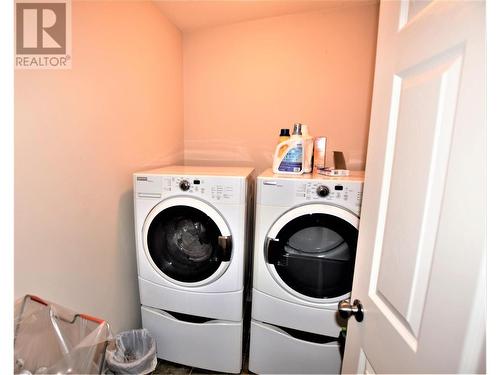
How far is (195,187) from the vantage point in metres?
1.25

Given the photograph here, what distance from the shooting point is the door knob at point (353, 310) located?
693 mm

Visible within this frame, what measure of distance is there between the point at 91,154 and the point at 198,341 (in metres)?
1.20

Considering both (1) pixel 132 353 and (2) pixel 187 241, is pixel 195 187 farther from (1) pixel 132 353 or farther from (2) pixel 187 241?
(1) pixel 132 353

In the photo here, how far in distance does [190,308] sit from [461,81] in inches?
57.9

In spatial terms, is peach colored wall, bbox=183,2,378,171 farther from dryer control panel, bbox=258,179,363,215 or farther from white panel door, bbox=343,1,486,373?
white panel door, bbox=343,1,486,373

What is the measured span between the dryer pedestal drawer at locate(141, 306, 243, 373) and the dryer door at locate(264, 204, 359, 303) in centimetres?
45

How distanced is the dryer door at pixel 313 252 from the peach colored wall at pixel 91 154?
3.05 ft

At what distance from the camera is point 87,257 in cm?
123

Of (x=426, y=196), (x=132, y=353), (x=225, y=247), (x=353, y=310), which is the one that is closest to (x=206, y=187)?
(x=225, y=247)

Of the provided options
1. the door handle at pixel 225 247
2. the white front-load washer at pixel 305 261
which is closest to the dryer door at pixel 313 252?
the white front-load washer at pixel 305 261

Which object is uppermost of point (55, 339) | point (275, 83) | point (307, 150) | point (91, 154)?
point (275, 83)

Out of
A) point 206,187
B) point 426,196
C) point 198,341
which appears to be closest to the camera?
point 426,196

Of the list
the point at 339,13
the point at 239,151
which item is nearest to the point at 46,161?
the point at 239,151

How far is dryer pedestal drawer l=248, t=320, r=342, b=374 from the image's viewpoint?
124cm
